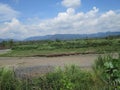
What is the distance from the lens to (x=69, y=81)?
6797mm

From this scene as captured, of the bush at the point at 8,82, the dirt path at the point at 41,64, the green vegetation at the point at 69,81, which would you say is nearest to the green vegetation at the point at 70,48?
the dirt path at the point at 41,64

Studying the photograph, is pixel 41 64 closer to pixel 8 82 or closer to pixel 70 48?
pixel 8 82

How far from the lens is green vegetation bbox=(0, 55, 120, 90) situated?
7082 mm

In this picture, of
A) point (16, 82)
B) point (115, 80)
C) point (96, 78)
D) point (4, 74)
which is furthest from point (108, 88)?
point (4, 74)

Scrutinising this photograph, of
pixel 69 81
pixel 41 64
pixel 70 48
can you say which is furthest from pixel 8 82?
pixel 70 48

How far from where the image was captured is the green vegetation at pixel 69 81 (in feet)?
23.2

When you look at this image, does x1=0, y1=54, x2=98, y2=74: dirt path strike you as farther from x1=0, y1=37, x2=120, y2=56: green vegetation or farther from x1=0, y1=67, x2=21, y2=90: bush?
x1=0, y1=37, x2=120, y2=56: green vegetation

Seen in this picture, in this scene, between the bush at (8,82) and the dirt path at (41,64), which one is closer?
the bush at (8,82)

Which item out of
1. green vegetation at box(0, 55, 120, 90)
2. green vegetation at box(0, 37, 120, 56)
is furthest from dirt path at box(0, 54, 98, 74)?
green vegetation at box(0, 37, 120, 56)

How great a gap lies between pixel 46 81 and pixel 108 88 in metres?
2.21

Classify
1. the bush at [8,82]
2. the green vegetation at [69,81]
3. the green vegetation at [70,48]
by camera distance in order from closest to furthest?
the green vegetation at [69,81] → the bush at [8,82] → the green vegetation at [70,48]

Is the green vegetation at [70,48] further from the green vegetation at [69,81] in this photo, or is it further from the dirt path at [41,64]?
the green vegetation at [69,81]

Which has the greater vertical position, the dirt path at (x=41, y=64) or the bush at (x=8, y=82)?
the bush at (x=8, y=82)

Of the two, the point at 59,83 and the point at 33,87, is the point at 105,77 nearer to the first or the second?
the point at 59,83
